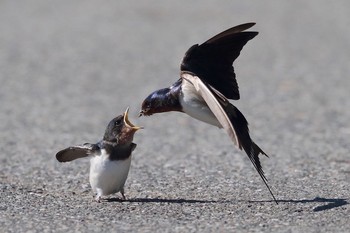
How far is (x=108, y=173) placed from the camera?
644 centimetres

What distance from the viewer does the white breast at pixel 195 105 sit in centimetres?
644

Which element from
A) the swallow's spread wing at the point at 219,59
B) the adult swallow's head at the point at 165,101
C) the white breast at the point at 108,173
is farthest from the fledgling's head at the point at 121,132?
the swallow's spread wing at the point at 219,59

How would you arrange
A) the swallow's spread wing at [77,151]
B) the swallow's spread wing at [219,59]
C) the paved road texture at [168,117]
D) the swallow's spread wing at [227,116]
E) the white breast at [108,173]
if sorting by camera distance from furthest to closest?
the swallow's spread wing at [219,59]
the swallow's spread wing at [77,151]
the white breast at [108,173]
the paved road texture at [168,117]
the swallow's spread wing at [227,116]

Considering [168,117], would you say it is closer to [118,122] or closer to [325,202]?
[118,122]

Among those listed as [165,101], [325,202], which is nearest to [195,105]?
[165,101]

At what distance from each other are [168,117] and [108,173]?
4.90 m

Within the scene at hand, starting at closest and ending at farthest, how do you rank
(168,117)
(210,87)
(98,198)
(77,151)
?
(210,87) → (98,198) → (77,151) → (168,117)

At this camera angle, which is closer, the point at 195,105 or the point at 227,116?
the point at 227,116

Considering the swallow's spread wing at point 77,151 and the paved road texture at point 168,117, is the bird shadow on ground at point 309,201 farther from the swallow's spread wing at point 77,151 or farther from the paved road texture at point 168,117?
the swallow's spread wing at point 77,151

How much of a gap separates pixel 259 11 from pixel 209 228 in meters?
15.1

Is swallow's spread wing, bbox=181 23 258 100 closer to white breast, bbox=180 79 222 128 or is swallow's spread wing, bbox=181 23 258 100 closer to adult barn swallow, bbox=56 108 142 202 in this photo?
white breast, bbox=180 79 222 128

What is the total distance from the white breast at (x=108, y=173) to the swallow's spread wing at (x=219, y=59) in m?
0.79

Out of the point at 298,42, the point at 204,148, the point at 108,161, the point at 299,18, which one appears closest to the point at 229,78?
the point at 108,161

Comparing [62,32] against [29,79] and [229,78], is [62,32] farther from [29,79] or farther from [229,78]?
[229,78]
